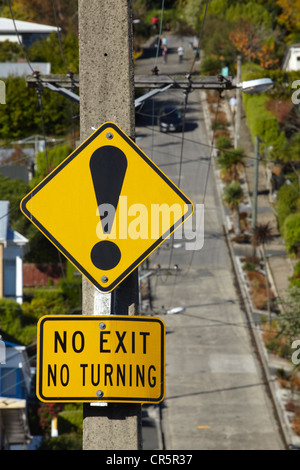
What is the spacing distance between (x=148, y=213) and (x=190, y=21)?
6836 cm

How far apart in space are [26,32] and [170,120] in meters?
15.2

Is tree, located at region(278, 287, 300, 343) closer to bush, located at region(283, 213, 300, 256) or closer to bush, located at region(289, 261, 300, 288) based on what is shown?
bush, located at region(289, 261, 300, 288)

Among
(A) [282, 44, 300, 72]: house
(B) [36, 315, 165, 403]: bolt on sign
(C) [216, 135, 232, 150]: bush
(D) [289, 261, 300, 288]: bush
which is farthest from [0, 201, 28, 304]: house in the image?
(B) [36, 315, 165, 403]: bolt on sign

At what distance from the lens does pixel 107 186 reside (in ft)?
14.8

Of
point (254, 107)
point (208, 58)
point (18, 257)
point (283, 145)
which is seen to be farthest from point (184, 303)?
point (208, 58)

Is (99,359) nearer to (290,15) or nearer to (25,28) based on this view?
(25,28)

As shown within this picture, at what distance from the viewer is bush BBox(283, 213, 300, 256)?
4231 cm

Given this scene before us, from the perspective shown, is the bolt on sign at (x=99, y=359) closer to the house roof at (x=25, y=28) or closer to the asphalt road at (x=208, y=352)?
the asphalt road at (x=208, y=352)

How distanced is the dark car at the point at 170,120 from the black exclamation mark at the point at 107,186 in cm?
5136

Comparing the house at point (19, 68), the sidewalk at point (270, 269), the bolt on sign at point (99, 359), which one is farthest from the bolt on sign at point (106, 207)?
the house at point (19, 68)

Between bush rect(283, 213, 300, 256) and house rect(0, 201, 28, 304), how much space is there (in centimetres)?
1302

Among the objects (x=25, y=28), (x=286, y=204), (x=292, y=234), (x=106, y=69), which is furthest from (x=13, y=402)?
(x=25, y=28)

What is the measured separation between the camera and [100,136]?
4.52 m

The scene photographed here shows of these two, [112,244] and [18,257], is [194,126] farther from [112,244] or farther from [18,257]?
[112,244]
